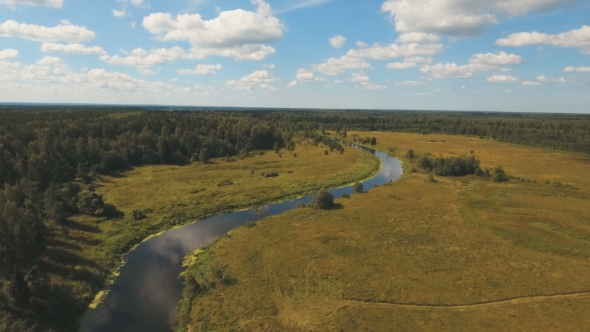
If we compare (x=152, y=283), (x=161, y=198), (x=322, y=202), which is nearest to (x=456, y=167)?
(x=322, y=202)

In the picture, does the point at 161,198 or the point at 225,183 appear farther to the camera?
the point at 225,183

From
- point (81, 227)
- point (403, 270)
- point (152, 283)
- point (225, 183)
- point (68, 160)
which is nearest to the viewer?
point (152, 283)

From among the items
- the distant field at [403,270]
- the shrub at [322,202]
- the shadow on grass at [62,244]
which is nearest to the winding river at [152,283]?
the distant field at [403,270]

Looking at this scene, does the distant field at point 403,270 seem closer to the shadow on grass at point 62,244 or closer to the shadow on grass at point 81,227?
the shadow on grass at point 62,244

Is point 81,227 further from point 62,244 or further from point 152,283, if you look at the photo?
point 152,283

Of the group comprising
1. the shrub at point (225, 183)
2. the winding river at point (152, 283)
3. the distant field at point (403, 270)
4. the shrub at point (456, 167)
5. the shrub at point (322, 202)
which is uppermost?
the shrub at point (456, 167)

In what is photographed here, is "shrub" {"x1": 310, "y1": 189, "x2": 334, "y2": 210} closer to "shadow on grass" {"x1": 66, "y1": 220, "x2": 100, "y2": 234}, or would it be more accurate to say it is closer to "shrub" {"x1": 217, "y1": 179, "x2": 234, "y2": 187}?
"shrub" {"x1": 217, "y1": 179, "x2": 234, "y2": 187}

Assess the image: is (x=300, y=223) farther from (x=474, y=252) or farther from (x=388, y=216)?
(x=474, y=252)

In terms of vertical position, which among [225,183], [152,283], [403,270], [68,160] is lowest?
[152,283]
